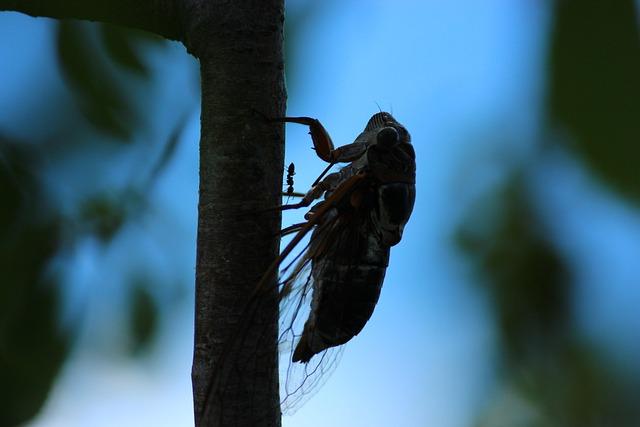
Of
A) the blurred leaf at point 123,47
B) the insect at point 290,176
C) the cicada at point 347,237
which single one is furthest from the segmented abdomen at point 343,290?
the blurred leaf at point 123,47

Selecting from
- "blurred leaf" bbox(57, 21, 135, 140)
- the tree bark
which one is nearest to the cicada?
the tree bark

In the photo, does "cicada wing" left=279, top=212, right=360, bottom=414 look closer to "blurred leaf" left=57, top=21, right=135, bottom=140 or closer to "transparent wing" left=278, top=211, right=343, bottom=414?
"transparent wing" left=278, top=211, right=343, bottom=414

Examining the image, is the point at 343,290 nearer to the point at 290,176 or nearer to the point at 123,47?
the point at 290,176

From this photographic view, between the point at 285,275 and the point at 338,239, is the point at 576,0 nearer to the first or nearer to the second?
the point at 338,239

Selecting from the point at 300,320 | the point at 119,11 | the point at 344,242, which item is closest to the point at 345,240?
the point at 344,242

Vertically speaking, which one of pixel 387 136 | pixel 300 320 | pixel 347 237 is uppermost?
pixel 387 136

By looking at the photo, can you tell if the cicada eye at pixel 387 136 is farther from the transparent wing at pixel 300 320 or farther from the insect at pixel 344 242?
the transparent wing at pixel 300 320

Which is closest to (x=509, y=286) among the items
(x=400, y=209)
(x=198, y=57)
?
(x=400, y=209)
